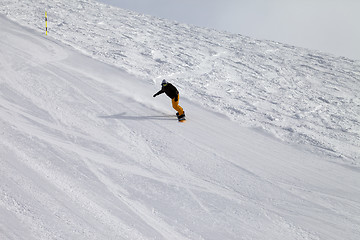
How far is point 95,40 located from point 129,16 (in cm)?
971

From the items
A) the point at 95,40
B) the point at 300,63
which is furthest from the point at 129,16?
the point at 300,63

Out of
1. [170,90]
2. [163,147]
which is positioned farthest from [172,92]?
[163,147]

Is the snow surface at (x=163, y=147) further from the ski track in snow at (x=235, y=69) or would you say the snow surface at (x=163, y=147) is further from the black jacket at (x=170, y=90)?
the black jacket at (x=170, y=90)

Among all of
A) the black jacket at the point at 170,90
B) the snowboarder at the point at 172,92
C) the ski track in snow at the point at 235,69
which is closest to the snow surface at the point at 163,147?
the ski track in snow at the point at 235,69

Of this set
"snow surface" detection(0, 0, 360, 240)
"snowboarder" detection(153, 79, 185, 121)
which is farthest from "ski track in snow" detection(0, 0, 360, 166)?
"snowboarder" detection(153, 79, 185, 121)

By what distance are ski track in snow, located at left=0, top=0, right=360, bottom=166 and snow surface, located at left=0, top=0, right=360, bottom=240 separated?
10 cm

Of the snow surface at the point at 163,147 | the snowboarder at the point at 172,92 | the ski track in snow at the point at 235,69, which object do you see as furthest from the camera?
the ski track in snow at the point at 235,69

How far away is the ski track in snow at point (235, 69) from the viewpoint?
9953 millimetres

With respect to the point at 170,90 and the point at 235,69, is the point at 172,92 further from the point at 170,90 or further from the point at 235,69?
the point at 235,69

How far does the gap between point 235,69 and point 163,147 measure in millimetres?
9337

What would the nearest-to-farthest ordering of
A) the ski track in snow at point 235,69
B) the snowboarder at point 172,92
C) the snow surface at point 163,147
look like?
the snow surface at point 163,147
the snowboarder at point 172,92
the ski track in snow at point 235,69

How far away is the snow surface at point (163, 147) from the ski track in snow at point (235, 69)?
10 centimetres

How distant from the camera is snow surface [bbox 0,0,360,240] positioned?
17.4 feet

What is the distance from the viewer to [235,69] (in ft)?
50.1
